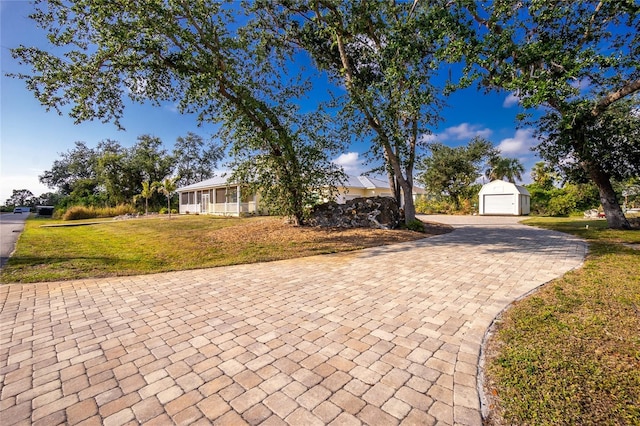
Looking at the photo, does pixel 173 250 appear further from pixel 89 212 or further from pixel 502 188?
pixel 502 188

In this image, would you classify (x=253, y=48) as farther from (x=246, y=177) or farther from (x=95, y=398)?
(x=95, y=398)

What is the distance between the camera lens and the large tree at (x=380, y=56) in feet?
28.5

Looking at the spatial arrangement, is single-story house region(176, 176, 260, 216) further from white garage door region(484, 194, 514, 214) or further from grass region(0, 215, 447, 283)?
white garage door region(484, 194, 514, 214)

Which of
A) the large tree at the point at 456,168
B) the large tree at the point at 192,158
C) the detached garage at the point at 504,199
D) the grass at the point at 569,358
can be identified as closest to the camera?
the grass at the point at 569,358

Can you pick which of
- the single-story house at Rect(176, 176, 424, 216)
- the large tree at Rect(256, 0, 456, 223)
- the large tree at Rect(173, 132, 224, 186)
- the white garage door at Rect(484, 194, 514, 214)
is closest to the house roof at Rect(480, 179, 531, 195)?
the white garage door at Rect(484, 194, 514, 214)

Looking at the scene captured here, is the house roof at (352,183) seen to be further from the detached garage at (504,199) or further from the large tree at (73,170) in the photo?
the large tree at (73,170)

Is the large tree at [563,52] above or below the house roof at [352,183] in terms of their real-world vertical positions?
above

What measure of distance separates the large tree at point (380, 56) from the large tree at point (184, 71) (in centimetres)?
137

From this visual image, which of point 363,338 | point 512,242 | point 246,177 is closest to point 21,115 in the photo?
point 246,177

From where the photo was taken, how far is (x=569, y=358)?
2430mm

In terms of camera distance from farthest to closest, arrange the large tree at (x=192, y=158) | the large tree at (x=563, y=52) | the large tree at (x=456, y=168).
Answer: the large tree at (x=192, y=158) → the large tree at (x=456, y=168) → the large tree at (x=563, y=52)

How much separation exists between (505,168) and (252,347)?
104ft

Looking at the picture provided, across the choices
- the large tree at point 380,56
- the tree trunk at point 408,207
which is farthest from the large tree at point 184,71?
the tree trunk at point 408,207

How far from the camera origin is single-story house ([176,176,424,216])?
2192 centimetres
